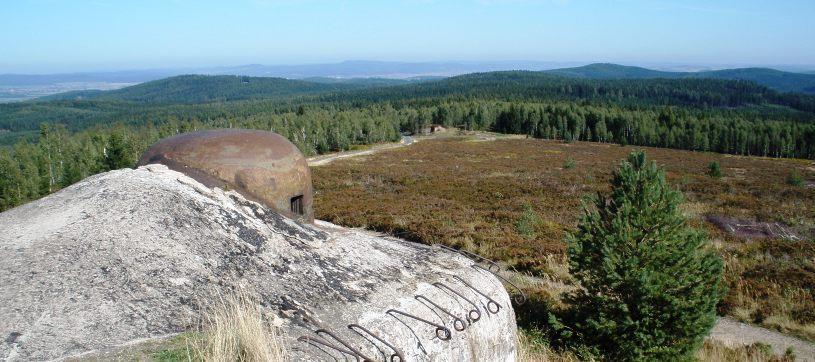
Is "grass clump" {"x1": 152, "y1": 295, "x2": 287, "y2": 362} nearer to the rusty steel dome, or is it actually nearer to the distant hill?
the rusty steel dome

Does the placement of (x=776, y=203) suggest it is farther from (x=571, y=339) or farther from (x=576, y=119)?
(x=576, y=119)

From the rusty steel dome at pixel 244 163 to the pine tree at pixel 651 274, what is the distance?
16.7 ft

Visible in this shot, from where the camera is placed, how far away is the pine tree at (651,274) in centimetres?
770

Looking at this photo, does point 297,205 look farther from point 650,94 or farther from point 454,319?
point 650,94

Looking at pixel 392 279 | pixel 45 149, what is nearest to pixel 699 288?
pixel 392 279

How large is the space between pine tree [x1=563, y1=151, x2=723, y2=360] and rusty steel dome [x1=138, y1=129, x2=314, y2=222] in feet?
16.7

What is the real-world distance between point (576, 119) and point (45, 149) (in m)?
83.7

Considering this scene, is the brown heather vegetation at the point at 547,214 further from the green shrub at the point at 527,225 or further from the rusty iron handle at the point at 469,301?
the rusty iron handle at the point at 469,301

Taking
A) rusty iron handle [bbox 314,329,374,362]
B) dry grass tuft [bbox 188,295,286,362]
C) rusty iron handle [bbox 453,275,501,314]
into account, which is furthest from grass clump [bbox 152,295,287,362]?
rusty iron handle [bbox 453,275,501,314]

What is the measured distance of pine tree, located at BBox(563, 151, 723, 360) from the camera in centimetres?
770

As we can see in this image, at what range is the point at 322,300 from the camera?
5.45 meters

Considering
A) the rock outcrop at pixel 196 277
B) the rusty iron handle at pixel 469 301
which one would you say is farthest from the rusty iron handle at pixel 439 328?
the rusty iron handle at pixel 469 301

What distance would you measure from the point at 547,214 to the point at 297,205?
14629 millimetres

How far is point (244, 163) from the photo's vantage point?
287 inches
